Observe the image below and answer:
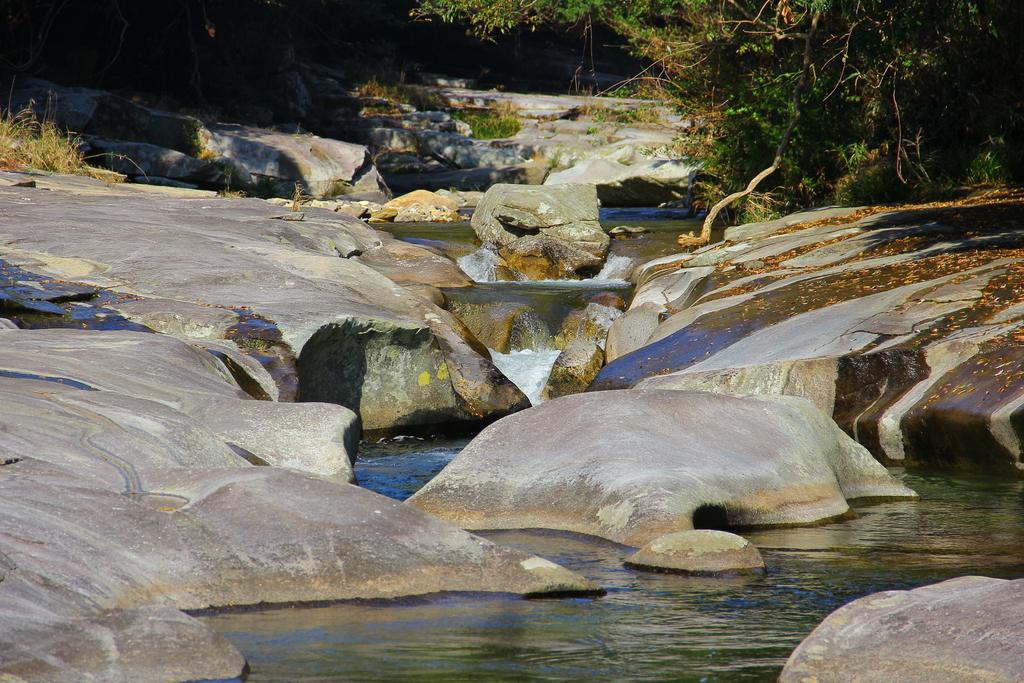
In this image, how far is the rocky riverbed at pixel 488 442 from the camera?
15.2 feet

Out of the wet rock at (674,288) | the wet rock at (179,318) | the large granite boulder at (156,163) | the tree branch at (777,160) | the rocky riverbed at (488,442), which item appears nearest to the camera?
the rocky riverbed at (488,442)

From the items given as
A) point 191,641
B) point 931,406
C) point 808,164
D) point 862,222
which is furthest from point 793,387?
point 808,164

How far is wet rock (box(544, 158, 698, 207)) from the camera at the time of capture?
78.8 ft

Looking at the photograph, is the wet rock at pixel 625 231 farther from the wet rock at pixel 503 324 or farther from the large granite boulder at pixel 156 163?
the large granite boulder at pixel 156 163

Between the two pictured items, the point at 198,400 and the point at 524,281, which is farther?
the point at 524,281

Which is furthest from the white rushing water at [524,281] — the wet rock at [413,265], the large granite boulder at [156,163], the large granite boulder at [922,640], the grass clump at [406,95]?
the grass clump at [406,95]

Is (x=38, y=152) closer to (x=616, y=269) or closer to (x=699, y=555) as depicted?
(x=616, y=269)

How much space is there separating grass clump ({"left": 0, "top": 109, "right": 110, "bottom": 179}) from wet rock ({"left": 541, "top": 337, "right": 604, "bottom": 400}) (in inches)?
371

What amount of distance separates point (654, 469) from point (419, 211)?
15405 millimetres

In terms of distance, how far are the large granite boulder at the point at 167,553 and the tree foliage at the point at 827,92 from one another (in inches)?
433

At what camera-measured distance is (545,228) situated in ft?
59.3

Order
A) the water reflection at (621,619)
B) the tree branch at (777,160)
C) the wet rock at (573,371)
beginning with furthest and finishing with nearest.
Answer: the tree branch at (777,160), the wet rock at (573,371), the water reflection at (621,619)

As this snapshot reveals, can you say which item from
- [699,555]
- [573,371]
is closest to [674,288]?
[573,371]

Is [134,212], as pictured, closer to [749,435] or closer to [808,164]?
[749,435]
